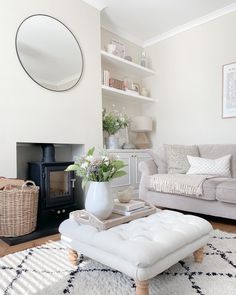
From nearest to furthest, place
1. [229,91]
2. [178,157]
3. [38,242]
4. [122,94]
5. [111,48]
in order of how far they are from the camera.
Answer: [38,242]
[178,157]
[229,91]
[111,48]
[122,94]

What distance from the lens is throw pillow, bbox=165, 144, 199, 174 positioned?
126 inches

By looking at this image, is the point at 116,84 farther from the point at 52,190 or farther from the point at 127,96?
the point at 52,190

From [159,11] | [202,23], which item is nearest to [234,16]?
Answer: [202,23]

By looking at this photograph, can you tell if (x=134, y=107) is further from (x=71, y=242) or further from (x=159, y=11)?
(x=71, y=242)

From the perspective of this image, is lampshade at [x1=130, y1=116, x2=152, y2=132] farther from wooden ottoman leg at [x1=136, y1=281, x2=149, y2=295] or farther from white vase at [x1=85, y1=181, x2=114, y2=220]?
wooden ottoman leg at [x1=136, y1=281, x2=149, y2=295]

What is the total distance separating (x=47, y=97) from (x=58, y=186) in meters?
1.06

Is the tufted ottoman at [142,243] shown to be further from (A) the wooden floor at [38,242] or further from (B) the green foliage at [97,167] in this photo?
(A) the wooden floor at [38,242]

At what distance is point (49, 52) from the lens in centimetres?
299

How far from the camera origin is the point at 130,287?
52.1 inches

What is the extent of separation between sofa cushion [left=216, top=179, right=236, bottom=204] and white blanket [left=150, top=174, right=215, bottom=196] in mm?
179

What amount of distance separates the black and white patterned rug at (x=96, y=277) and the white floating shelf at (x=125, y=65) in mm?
3010

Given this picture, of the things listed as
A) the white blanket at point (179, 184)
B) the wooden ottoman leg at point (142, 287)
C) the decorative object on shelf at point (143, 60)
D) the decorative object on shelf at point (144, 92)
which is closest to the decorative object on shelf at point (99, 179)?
the wooden ottoman leg at point (142, 287)

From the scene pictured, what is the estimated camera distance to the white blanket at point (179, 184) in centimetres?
257

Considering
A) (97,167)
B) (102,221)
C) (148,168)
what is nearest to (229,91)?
(148,168)
